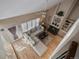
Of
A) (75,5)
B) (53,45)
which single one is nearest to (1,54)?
(53,45)

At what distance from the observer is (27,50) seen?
2.46 metres

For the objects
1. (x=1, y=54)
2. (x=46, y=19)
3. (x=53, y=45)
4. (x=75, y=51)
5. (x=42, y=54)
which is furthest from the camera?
(x=46, y=19)

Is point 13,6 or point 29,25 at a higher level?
point 13,6

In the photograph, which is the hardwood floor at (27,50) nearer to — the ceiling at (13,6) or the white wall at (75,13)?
the white wall at (75,13)

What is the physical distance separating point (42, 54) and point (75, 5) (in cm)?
138

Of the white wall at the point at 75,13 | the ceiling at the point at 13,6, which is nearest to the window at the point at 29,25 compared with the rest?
the white wall at the point at 75,13

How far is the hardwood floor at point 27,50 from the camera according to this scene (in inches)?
91.2

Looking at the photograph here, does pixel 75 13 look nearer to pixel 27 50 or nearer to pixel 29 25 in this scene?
pixel 29 25

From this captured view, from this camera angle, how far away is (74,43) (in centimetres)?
114

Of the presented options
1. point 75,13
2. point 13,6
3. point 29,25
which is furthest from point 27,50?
point 13,6

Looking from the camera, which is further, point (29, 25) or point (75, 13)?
point (29, 25)

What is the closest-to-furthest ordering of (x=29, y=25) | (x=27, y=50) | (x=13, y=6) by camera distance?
1. (x=13, y=6)
2. (x=27, y=50)
3. (x=29, y=25)

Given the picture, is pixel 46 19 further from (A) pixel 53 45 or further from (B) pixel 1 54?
(B) pixel 1 54

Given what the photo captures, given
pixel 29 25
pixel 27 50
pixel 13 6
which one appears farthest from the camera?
pixel 29 25
